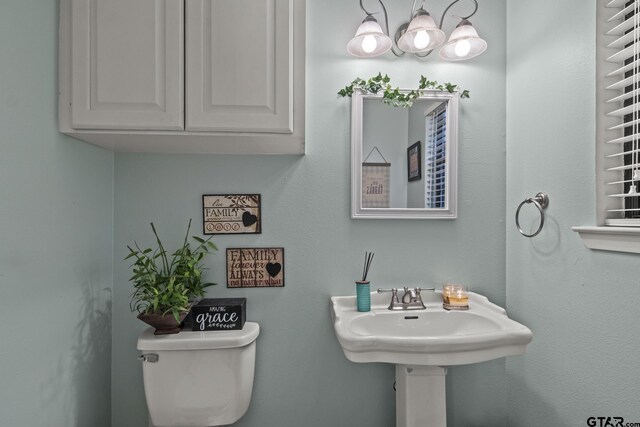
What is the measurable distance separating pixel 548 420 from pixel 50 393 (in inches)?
72.1

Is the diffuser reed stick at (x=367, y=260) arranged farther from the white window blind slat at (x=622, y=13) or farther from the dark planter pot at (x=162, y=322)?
the white window blind slat at (x=622, y=13)

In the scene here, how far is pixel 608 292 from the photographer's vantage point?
106 cm

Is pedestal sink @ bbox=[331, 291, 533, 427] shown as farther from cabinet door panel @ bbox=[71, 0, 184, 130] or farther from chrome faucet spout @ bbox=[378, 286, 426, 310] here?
cabinet door panel @ bbox=[71, 0, 184, 130]

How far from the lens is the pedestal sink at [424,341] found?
3.56 feet

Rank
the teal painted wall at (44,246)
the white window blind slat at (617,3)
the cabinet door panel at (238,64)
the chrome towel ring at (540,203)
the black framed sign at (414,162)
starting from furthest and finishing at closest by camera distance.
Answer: the black framed sign at (414,162) < the chrome towel ring at (540,203) < the cabinet door panel at (238,64) < the white window blind slat at (617,3) < the teal painted wall at (44,246)

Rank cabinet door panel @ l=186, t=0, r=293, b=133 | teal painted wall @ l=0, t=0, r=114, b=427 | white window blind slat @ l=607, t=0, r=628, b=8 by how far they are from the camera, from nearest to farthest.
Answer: teal painted wall @ l=0, t=0, r=114, b=427
white window blind slat @ l=607, t=0, r=628, b=8
cabinet door panel @ l=186, t=0, r=293, b=133

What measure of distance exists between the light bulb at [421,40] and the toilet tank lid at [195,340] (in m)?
1.42

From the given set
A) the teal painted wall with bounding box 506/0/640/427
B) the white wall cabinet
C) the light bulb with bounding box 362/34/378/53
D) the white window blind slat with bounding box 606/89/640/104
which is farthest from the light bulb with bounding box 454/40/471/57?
the white wall cabinet

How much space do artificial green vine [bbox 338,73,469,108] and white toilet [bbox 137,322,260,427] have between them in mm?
1174

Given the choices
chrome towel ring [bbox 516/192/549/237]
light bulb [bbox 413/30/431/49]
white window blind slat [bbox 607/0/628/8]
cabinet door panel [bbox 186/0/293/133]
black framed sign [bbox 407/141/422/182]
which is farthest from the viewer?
black framed sign [bbox 407/141/422/182]

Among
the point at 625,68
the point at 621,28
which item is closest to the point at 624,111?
the point at 625,68

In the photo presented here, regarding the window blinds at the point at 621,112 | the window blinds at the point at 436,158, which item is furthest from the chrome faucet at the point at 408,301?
the window blinds at the point at 621,112

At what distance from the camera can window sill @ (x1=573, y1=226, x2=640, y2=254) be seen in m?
0.95

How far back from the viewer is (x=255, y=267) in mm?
1512
